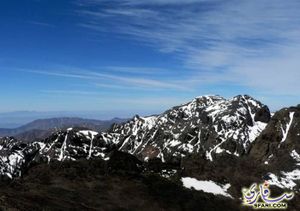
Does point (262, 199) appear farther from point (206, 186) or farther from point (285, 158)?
point (285, 158)

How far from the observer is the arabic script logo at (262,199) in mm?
67812

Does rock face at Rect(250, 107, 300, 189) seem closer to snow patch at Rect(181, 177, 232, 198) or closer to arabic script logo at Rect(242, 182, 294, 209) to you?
snow patch at Rect(181, 177, 232, 198)

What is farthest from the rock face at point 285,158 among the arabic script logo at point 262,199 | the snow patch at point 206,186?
the arabic script logo at point 262,199

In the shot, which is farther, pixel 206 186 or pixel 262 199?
pixel 206 186

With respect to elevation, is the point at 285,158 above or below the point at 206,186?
below

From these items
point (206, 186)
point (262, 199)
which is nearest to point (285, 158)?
point (206, 186)

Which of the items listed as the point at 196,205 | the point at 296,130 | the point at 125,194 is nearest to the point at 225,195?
the point at 196,205

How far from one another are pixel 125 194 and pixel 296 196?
41.0 m

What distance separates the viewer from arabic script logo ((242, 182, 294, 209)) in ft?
222

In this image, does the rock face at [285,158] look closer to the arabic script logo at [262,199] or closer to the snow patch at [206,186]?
the snow patch at [206,186]

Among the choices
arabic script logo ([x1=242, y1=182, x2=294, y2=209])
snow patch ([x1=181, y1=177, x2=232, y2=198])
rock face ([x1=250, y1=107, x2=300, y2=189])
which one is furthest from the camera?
rock face ([x1=250, y1=107, x2=300, y2=189])

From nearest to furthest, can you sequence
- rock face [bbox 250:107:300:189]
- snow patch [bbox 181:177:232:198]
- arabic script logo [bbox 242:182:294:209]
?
arabic script logo [bbox 242:182:294:209], snow patch [bbox 181:177:232:198], rock face [bbox 250:107:300:189]

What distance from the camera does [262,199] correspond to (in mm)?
69688

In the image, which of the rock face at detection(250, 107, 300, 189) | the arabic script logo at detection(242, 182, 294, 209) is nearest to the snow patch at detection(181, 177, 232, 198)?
the arabic script logo at detection(242, 182, 294, 209)
